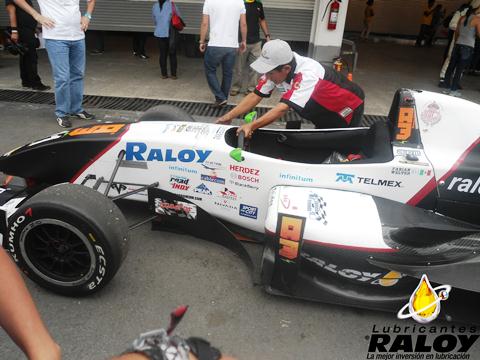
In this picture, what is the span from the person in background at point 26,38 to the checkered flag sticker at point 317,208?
17.5 feet

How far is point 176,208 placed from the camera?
10.2 ft

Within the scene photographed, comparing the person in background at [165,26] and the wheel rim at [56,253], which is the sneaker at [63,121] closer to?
the person in background at [165,26]

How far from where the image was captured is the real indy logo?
120 inches

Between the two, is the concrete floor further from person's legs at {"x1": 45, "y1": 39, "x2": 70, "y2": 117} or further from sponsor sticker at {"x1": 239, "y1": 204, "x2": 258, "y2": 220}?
sponsor sticker at {"x1": 239, "y1": 204, "x2": 258, "y2": 220}

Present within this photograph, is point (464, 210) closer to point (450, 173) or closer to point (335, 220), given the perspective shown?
point (450, 173)

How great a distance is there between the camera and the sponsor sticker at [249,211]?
303 cm

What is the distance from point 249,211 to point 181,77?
5.41 meters

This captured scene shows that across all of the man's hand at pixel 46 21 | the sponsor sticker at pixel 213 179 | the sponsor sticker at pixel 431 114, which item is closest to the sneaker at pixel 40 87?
the man's hand at pixel 46 21

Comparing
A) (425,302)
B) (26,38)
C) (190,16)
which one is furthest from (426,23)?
(425,302)

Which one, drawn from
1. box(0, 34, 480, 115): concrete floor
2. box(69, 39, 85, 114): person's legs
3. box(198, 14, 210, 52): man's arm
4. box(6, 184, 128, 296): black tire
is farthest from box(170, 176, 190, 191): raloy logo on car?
box(0, 34, 480, 115): concrete floor

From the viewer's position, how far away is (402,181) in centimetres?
277

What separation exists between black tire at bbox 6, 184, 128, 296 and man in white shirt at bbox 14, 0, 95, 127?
3.06 metres

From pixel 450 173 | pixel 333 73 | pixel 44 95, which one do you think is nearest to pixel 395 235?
pixel 450 173

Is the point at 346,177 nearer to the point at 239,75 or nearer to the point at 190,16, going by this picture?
the point at 239,75
